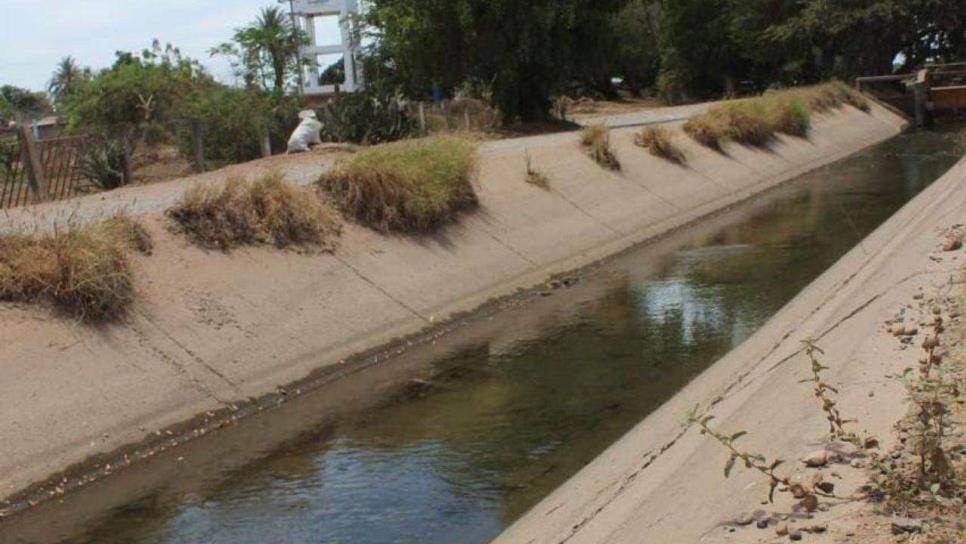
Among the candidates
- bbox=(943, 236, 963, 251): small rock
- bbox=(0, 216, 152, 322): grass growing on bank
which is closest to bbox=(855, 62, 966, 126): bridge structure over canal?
bbox=(943, 236, 963, 251): small rock

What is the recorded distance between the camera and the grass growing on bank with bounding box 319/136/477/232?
57.3 feet

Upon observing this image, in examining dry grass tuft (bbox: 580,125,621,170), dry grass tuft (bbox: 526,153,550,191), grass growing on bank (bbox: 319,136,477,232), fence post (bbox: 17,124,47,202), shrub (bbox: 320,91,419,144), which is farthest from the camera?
shrub (bbox: 320,91,419,144)

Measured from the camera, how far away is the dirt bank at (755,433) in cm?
595

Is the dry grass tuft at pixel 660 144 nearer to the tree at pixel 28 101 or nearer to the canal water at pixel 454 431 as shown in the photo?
the canal water at pixel 454 431

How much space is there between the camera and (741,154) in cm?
3297

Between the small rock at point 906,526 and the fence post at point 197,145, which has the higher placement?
the fence post at point 197,145

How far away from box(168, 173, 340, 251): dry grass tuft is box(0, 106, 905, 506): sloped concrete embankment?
0.28m

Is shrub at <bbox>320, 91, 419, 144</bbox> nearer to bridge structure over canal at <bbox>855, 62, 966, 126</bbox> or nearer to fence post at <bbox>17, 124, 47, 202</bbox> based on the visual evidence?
fence post at <bbox>17, 124, 47, 202</bbox>

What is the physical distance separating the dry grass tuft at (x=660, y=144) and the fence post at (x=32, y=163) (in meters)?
13.7

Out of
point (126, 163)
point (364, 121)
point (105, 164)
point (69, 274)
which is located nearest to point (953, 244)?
point (69, 274)

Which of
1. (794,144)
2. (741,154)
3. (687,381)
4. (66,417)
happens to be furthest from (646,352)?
(794,144)

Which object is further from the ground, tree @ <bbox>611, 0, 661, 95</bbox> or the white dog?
tree @ <bbox>611, 0, 661, 95</bbox>

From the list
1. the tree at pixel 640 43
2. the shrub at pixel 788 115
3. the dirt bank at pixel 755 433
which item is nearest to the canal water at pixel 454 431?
the dirt bank at pixel 755 433

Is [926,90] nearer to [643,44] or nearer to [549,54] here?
[549,54]
